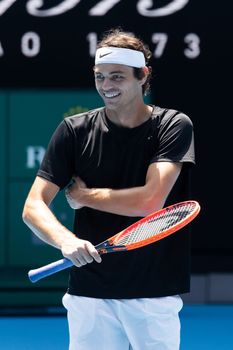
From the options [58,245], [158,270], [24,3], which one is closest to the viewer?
[58,245]

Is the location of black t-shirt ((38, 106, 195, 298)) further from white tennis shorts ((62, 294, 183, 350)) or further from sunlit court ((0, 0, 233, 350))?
sunlit court ((0, 0, 233, 350))

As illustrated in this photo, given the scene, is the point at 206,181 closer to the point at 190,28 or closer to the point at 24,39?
the point at 190,28

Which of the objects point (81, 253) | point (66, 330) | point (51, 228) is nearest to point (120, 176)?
point (51, 228)

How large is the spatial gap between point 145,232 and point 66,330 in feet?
14.8

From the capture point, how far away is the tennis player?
10.7 ft

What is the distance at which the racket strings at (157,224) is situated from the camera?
124 inches

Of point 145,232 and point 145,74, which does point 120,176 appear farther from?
point 145,74

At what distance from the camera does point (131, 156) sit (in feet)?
10.9

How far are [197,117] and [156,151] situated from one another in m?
5.60

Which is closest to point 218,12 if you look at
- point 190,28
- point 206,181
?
point 190,28

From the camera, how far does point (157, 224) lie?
3227 millimetres

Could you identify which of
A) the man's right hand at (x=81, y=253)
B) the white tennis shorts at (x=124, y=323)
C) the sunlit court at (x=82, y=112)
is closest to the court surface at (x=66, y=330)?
the sunlit court at (x=82, y=112)

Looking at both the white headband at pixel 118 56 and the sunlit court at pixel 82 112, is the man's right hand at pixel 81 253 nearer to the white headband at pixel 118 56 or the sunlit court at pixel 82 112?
the white headband at pixel 118 56

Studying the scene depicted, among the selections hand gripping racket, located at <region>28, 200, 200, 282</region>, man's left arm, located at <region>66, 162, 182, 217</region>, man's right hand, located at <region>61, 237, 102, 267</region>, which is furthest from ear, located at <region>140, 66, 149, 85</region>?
man's right hand, located at <region>61, 237, 102, 267</region>
